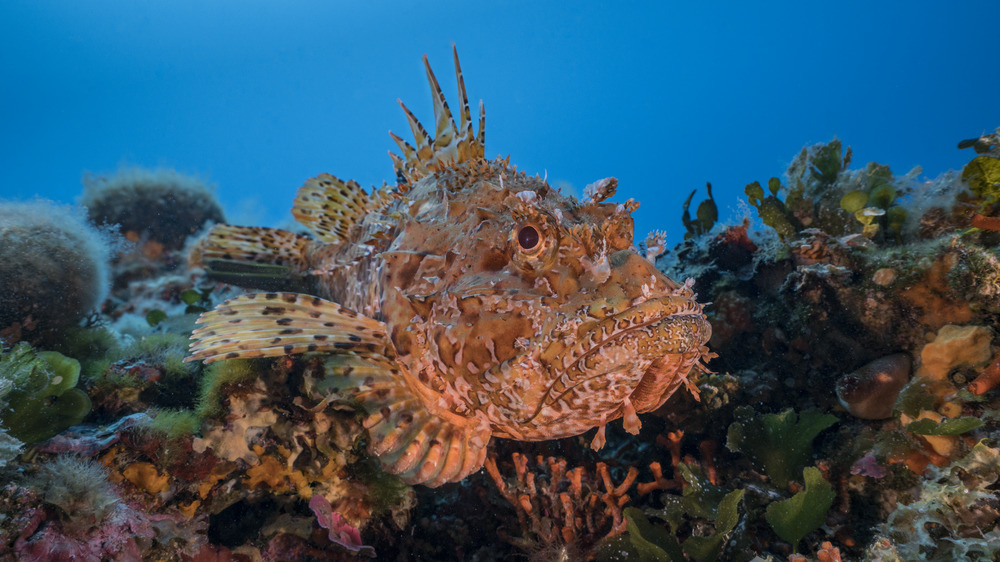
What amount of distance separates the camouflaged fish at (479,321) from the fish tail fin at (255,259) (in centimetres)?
173

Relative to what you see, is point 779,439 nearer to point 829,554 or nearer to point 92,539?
point 829,554

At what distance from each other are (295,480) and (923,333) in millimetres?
5371

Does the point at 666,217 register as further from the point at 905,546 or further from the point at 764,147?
the point at 905,546

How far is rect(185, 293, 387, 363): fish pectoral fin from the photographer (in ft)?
9.72

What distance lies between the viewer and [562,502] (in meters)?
3.48

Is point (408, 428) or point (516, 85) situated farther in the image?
point (516, 85)

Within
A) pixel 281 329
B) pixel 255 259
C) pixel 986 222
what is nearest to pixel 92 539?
pixel 281 329

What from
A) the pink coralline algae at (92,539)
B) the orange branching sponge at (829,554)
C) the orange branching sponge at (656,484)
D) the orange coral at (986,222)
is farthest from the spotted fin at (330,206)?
the orange coral at (986,222)

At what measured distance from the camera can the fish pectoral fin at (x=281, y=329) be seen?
2.96 meters

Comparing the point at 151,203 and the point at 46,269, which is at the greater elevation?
the point at 151,203

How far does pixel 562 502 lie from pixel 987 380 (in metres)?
3.12

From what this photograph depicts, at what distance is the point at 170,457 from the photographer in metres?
3.17

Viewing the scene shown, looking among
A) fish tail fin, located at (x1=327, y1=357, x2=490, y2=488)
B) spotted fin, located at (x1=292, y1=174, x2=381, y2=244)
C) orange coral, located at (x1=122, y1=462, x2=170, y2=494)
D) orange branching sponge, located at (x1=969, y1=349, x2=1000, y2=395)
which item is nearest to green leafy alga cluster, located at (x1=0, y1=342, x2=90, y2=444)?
orange coral, located at (x1=122, y1=462, x2=170, y2=494)

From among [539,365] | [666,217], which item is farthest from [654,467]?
[666,217]
